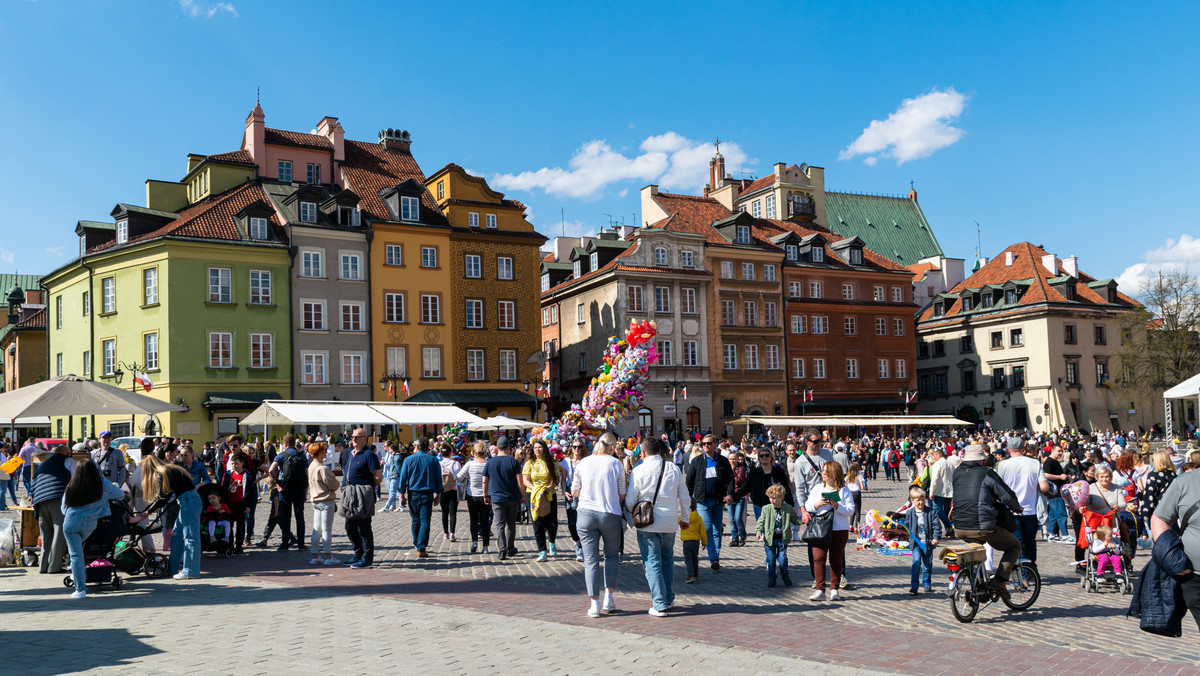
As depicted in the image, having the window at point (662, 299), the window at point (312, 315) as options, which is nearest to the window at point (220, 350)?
the window at point (312, 315)

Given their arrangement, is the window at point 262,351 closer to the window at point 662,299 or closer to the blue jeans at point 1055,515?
the window at point 662,299

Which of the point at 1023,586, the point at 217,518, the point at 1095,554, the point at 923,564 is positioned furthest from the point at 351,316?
the point at 1023,586

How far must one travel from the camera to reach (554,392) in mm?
58219

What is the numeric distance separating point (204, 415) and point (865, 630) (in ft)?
123

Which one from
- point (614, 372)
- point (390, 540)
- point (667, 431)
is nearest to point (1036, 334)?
point (667, 431)

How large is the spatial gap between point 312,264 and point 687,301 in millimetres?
20223

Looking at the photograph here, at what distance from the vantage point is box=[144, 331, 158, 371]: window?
41938 millimetres

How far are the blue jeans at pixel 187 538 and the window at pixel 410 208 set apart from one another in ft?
116

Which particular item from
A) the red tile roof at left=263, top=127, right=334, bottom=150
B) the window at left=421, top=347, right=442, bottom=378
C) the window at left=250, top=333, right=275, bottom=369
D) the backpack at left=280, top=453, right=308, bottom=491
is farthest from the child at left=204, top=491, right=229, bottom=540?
the red tile roof at left=263, top=127, right=334, bottom=150

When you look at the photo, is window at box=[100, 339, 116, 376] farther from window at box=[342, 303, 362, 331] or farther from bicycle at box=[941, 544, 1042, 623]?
bicycle at box=[941, 544, 1042, 623]

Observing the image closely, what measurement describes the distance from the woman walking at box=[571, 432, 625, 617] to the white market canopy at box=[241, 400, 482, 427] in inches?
568

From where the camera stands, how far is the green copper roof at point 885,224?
78312 mm

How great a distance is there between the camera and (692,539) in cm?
1153

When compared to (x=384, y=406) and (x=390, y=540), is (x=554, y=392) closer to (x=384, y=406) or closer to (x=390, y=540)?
(x=384, y=406)
